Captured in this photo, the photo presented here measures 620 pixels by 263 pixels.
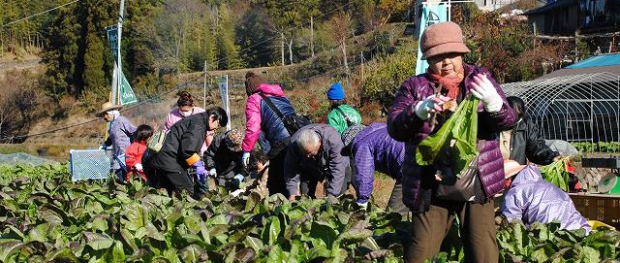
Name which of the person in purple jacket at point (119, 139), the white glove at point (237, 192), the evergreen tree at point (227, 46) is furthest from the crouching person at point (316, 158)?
the evergreen tree at point (227, 46)

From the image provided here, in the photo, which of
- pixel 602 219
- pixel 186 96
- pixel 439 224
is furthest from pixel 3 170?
pixel 439 224

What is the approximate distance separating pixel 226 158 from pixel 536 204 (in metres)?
4.46

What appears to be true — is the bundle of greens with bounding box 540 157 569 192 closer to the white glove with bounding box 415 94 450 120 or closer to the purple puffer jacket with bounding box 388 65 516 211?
the purple puffer jacket with bounding box 388 65 516 211

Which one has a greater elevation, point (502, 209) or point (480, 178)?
point (480, 178)

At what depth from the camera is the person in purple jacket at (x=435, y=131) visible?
350 centimetres

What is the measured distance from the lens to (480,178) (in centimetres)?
367

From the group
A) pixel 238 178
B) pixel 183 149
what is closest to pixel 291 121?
pixel 238 178

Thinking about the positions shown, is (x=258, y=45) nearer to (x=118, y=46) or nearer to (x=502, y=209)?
(x=118, y=46)

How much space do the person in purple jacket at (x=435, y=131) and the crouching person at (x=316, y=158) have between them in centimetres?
274

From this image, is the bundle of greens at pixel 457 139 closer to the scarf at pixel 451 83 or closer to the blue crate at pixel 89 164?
the scarf at pixel 451 83

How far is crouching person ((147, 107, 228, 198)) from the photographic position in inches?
297

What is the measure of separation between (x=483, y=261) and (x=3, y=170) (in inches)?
366

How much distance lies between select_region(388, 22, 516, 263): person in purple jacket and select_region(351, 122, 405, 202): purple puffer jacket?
2.15m

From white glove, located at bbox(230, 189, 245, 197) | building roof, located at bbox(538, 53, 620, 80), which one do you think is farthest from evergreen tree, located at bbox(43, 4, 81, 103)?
white glove, located at bbox(230, 189, 245, 197)
